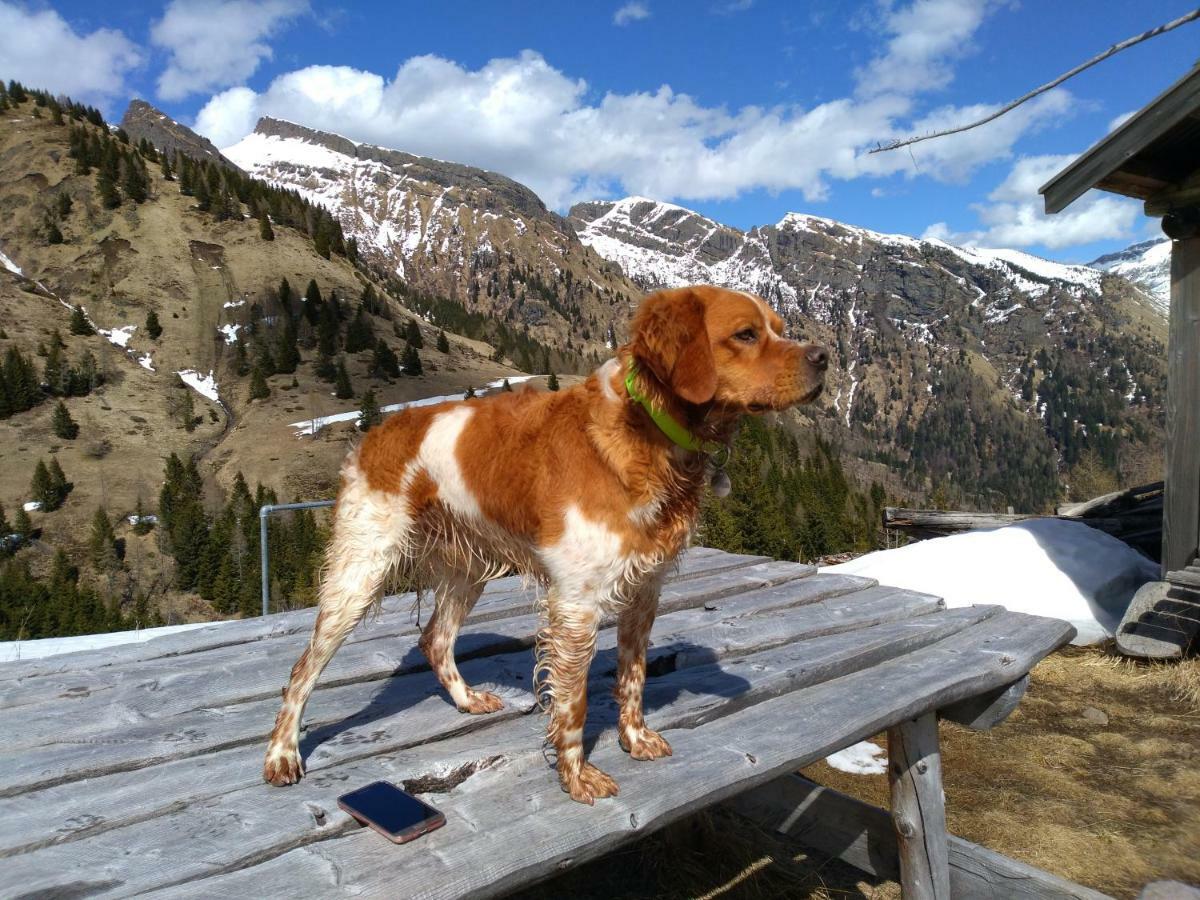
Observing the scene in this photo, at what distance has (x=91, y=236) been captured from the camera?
4498 inches

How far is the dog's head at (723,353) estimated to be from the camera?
3.19 meters

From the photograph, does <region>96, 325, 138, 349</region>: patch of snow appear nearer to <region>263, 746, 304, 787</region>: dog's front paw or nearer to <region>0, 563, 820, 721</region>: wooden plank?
<region>0, 563, 820, 721</region>: wooden plank

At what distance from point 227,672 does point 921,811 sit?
161 inches

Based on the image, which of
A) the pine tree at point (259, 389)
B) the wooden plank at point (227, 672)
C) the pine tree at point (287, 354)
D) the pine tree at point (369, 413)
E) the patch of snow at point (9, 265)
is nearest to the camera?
the wooden plank at point (227, 672)

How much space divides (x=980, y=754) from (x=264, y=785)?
5.98 m

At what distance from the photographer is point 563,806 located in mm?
3059

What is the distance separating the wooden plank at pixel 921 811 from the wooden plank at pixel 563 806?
0.32 meters

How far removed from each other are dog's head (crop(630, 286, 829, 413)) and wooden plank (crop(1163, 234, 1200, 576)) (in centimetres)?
690

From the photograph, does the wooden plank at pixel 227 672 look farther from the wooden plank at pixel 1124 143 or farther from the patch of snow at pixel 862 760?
the wooden plank at pixel 1124 143

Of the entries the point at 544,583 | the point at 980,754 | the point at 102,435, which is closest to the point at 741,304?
the point at 544,583

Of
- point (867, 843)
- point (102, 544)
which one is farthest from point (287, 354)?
point (867, 843)

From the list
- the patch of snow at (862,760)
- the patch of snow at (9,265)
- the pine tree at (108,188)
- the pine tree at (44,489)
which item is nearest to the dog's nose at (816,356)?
the patch of snow at (862,760)

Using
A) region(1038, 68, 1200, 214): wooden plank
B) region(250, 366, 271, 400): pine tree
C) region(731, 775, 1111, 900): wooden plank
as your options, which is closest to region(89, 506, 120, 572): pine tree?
region(250, 366, 271, 400): pine tree

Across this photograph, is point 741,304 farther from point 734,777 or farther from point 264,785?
point 264,785
